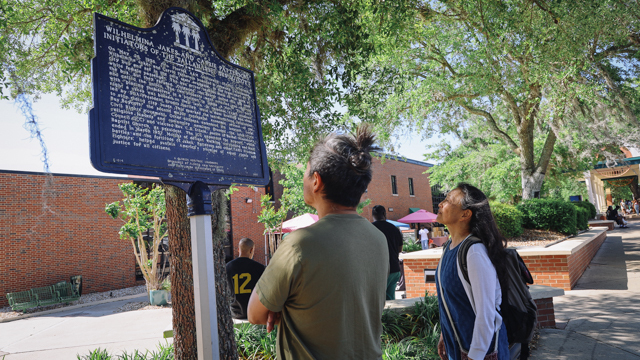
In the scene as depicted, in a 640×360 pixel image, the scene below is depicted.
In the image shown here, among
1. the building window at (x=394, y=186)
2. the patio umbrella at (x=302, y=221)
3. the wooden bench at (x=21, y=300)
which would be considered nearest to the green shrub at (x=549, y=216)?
the patio umbrella at (x=302, y=221)

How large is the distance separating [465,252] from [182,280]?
109 inches

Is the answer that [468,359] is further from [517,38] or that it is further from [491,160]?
[491,160]

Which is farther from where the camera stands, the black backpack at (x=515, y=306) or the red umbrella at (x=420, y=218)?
the red umbrella at (x=420, y=218)

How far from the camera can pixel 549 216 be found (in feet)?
43.8

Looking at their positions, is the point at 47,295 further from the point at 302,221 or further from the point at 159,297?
the point at 302,221

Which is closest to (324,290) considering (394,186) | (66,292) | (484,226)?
(484,226)

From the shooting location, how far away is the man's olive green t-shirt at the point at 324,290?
5.34 feet

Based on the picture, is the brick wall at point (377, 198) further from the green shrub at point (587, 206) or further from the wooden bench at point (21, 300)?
the green shrub at point (587, 206)

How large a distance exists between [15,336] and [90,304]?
5.24 m

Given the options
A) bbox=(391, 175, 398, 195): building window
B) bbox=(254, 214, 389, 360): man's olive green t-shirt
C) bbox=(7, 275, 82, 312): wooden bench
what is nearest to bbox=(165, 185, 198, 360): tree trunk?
bbox=(254, 214, 389, 360): man's olive green t-shirt

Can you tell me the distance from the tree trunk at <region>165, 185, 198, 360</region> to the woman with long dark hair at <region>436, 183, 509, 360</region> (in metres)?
2.43

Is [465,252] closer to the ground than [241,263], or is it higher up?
higher up

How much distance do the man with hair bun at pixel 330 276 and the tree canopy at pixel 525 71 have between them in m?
4.87

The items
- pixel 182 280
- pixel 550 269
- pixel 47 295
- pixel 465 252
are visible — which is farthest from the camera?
pixel 47 295
